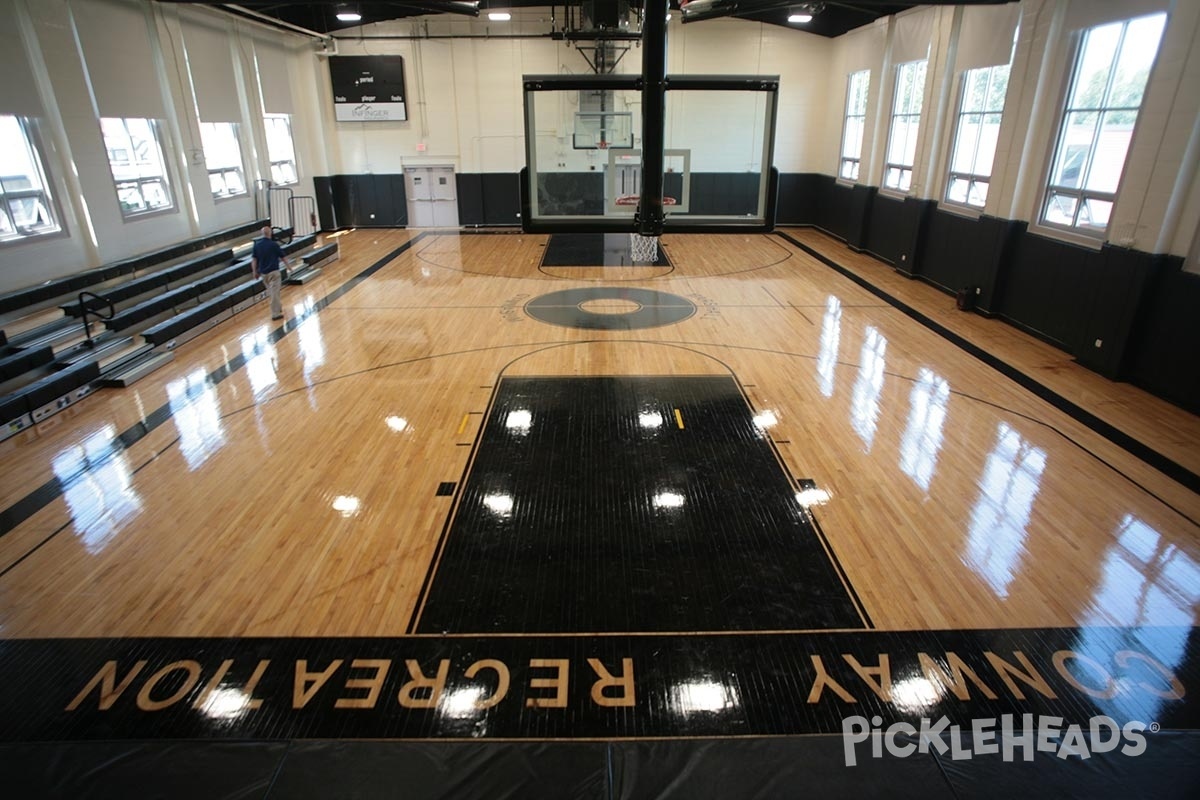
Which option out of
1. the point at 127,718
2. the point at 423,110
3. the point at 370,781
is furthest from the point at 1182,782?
the point at 423,110

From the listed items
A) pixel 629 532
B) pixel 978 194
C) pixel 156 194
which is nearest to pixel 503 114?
pixel 156 194

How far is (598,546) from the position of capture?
191 inches

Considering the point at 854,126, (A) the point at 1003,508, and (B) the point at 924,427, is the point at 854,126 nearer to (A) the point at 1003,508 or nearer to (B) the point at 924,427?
(B) the point at 924,427

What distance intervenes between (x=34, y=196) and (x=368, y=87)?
1006 cm

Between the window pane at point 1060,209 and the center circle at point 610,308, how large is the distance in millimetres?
5056

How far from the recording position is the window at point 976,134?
1028 cm

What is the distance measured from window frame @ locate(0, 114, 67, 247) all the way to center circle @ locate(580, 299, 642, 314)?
25.1ft

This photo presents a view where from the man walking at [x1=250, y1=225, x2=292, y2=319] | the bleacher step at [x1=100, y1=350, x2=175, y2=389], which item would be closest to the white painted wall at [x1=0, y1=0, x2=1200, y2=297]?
the bleacher step at [x1=100, y1=350, x2=175, y2=389]

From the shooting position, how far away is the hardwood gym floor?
11.7 ft

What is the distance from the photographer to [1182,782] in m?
3.01

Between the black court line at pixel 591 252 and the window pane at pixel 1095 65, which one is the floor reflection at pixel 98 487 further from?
the window pane at pixel 1095 65

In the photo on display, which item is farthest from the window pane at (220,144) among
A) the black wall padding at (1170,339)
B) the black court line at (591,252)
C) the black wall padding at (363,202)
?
the black wall padding at (1170,339)

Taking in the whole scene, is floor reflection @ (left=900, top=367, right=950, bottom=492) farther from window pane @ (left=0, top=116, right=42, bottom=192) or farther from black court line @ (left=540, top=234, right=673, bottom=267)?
window pane @ (left=0, top=116, right=42, bottom=192)

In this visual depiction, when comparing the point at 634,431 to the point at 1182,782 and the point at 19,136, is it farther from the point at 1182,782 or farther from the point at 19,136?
the point at 19,136
